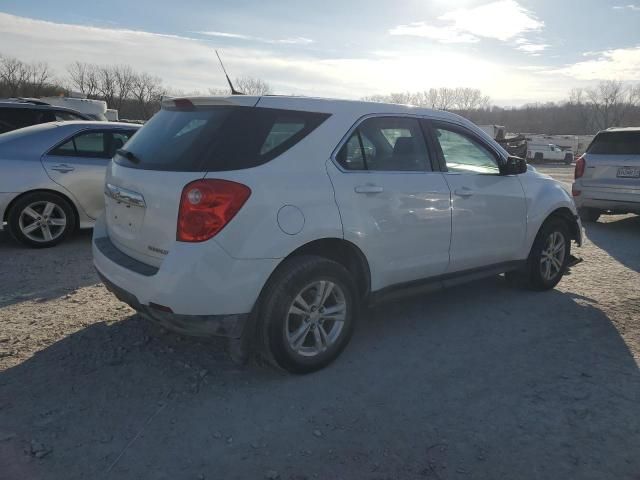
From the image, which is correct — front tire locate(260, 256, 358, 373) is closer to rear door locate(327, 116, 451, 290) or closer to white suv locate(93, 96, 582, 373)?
white suv locate(93, 96, 582, 373)

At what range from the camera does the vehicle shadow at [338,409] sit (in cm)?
255

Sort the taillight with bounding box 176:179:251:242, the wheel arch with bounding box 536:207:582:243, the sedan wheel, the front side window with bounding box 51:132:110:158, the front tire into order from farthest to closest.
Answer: the front side window with bounding box 51:132:110:158 < the sedan wheel < the wheel arch with bounding box 536:207:582:243 < the front tire < the taillight with bounding box 176:179:251:242

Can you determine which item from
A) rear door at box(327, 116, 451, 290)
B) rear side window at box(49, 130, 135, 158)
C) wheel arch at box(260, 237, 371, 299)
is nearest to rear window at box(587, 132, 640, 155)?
rear door at box(327, 116, 451, 290)

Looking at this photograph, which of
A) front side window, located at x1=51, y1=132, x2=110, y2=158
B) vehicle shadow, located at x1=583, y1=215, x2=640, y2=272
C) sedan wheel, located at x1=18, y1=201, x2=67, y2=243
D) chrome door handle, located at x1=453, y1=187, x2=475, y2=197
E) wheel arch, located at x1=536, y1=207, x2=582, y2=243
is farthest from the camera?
vehicle shadow, located at x1=583, y1=215, x2=640, y2=272

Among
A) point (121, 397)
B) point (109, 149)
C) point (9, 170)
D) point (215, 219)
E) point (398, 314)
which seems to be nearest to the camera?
point (215, 219)

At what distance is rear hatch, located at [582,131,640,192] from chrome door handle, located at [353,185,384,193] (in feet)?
22.2

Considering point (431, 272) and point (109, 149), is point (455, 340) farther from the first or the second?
point (109, 149)

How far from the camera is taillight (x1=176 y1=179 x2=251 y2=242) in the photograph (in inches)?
112

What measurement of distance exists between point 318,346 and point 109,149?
4649mm

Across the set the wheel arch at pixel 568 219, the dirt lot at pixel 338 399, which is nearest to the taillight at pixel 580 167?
the wheel arch at pixel 568 219

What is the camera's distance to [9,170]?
230 inches

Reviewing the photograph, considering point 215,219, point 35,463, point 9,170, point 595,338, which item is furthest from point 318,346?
point 9,170

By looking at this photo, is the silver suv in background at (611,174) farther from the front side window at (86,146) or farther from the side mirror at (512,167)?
the front side window at (86,146)

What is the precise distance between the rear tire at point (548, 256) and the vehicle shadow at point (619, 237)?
1669 millimetres
